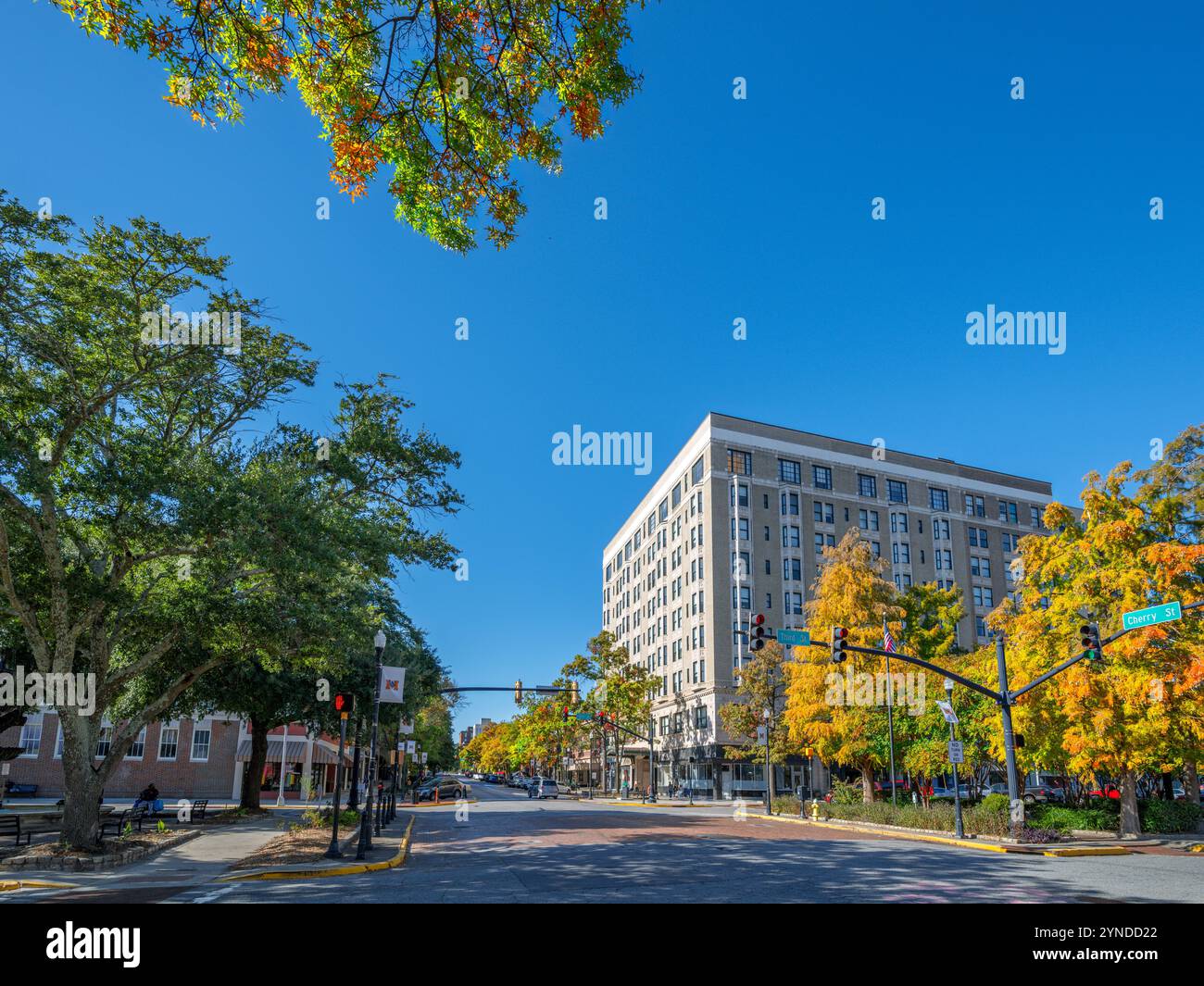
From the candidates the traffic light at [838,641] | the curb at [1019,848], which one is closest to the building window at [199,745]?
the curb at [1019,848]

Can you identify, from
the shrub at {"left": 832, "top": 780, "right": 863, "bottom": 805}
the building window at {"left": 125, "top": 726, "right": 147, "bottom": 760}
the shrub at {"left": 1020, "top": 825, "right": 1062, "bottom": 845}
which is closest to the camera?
the shrub at {"left": 1020, "top": 825, "right": 1062, "bottom": 845}

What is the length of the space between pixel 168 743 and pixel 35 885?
41836mm

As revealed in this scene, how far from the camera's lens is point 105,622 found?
1895 centimetres

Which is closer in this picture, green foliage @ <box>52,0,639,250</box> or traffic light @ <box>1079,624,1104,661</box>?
green foliage @ <box>52,0,639,250</box>

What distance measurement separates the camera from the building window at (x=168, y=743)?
167 feet

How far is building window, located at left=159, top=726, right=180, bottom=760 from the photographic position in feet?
167

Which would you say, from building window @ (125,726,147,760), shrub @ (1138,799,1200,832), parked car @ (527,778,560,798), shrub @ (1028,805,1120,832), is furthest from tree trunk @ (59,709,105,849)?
parked car @ (527,778,560,798)

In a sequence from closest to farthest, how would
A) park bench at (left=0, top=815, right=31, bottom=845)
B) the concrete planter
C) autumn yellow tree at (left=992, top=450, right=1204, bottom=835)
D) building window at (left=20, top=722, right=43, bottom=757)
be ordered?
the concrete planter → park bench at (left=0, top=815, right=31, bottom=845) → autumn yellow tree at (left=992, top=450, right=1204, bottom=835) → building window at (left=20, top=722, right=43, bottom=757)

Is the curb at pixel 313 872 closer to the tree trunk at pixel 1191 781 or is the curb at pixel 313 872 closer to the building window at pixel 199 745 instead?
the tree trunk at pixel 1191 781

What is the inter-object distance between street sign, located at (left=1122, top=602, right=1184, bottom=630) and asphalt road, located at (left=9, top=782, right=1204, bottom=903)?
5465mm

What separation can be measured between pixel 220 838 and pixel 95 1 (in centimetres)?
2382

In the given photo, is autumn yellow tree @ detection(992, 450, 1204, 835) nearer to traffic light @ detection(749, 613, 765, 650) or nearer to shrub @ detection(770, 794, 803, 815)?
traffic light @ detection(749, 613, 765, 650)
